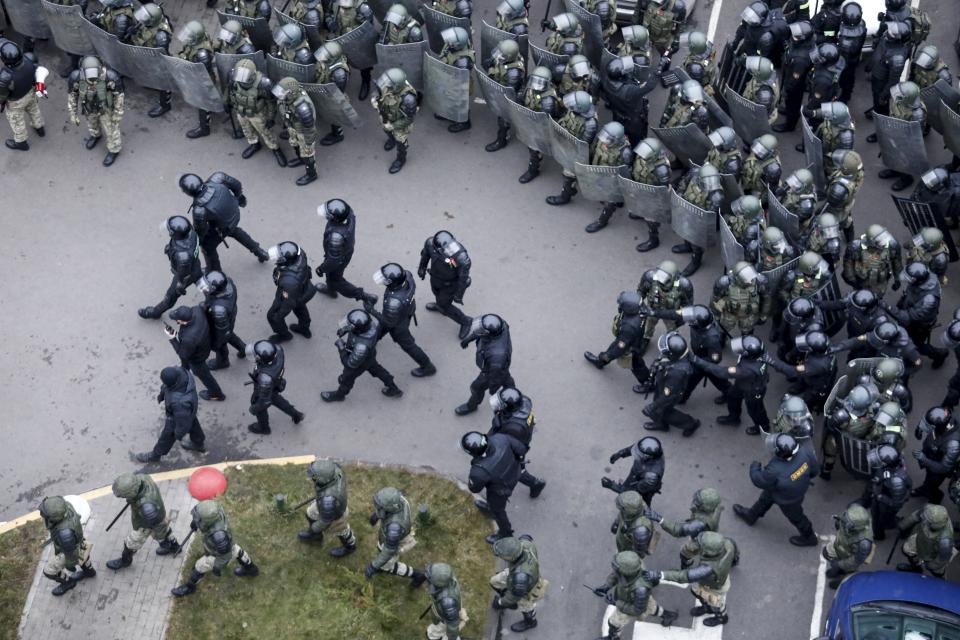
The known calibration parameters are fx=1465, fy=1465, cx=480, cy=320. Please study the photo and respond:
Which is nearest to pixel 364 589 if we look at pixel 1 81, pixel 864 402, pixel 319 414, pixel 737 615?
pixel 319 414

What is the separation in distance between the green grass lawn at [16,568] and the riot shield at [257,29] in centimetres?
807

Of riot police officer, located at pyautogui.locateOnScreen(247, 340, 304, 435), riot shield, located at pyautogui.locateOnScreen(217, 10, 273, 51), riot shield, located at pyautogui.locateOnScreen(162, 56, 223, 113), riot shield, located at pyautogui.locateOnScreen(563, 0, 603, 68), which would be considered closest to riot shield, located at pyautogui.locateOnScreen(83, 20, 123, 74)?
riot shield, located at pyautogui.locateOnScreen(162, 56, 223, 113)

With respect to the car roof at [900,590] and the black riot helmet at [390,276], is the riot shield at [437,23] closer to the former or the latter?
the black riot helmet at [390,276]

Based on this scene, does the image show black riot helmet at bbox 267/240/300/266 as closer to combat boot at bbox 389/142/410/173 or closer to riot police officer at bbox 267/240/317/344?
riot police officer at bbox 267/240/317/344

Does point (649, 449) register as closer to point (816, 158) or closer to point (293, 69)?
point (816, 158)

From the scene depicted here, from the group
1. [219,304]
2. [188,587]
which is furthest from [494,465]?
[219,304]

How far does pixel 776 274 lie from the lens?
18.2 m

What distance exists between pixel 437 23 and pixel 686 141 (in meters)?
4.22

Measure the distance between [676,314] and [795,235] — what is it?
2.20 m

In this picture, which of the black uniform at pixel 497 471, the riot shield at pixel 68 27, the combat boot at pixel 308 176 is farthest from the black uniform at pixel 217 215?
the black uniform at pixel 497 471

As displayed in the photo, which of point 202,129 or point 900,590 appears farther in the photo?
point 202,129

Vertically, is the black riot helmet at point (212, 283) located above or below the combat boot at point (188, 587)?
above

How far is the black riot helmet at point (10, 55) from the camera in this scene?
66.4 ft

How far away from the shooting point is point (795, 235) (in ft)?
62.0
